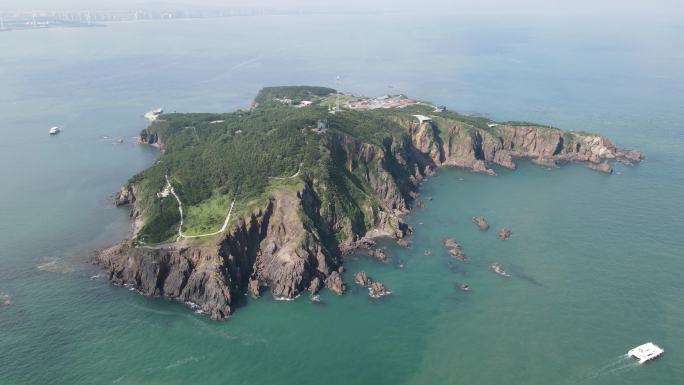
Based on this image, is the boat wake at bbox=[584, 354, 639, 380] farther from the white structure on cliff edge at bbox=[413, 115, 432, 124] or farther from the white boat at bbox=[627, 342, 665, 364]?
the white structure on cliff edge at bbox=[413, 115, 432, 124]

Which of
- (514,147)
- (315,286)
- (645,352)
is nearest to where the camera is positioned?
(645,352)

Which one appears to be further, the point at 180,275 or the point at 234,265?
the point at 234,265

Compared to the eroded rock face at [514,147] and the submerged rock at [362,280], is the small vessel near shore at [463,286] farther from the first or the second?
the eroded rock face at [514,147]

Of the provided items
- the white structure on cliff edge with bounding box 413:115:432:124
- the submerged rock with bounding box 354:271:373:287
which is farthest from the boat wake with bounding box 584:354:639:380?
the white structure on cliff edge with bounding box 413:115:432:124

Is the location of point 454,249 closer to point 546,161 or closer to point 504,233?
point 504,233

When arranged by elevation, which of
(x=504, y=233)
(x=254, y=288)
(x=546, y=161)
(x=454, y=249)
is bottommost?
(x=254, y=288)

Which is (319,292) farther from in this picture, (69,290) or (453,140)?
(453,140)

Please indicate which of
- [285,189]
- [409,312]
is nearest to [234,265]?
[285,189]

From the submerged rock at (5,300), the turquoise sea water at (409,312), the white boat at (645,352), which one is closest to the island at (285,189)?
the turquoise sea water at (409,312)
